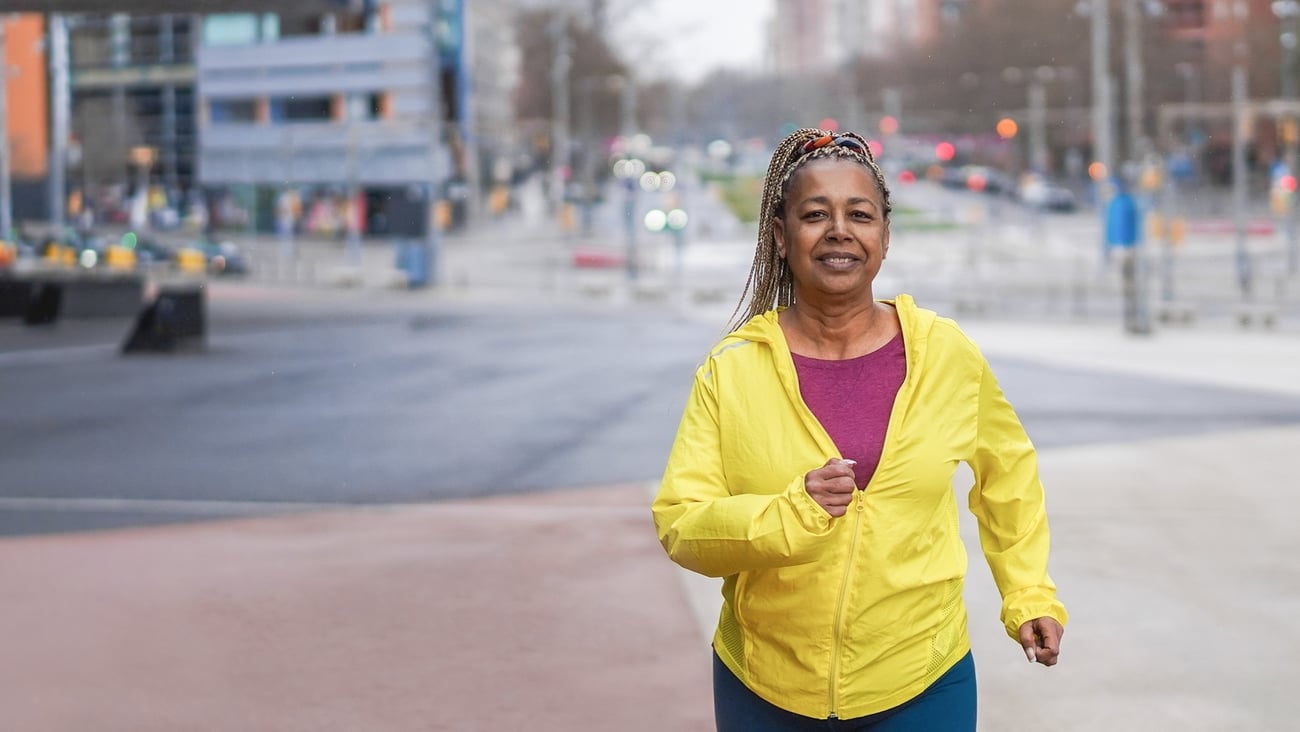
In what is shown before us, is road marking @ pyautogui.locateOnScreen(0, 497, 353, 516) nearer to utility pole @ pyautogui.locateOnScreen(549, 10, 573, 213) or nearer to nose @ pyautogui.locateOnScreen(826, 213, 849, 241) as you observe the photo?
nose @ pyautogui.locateOnScreen(826, 213, 849, 241)

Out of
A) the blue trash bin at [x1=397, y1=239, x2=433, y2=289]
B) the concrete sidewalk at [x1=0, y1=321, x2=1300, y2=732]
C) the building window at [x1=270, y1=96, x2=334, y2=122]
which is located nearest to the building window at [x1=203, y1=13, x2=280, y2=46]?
the building window at [x1=270, y1=96, x2=334, y2=122]

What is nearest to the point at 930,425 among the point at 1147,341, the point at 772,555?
the point at 772,555

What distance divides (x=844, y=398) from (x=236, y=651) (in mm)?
4890

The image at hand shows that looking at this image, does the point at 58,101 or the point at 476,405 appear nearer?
the point at 476,405

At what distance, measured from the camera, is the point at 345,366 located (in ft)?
77.9

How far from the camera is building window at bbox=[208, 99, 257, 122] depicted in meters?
81.6

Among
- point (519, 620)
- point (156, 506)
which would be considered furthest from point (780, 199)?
point (156, 506)

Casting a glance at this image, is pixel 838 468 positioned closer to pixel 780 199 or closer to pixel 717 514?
pixel 717 514

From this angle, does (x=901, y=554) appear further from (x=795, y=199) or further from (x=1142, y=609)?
(x=1142, y=609)

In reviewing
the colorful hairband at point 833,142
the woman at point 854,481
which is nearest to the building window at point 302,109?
the colorful hairband at point 833,142

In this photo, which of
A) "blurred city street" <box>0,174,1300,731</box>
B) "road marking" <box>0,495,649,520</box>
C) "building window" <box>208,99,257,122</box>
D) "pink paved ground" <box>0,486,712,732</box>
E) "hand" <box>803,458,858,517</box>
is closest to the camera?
"hand" <box>803,458,858,517</box>

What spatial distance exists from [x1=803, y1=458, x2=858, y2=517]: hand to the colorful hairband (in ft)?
2.38

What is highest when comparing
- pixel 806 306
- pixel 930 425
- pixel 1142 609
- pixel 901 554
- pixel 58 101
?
pixel 58 101

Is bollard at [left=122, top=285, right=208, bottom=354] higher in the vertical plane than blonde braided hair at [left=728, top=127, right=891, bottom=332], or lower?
lower
